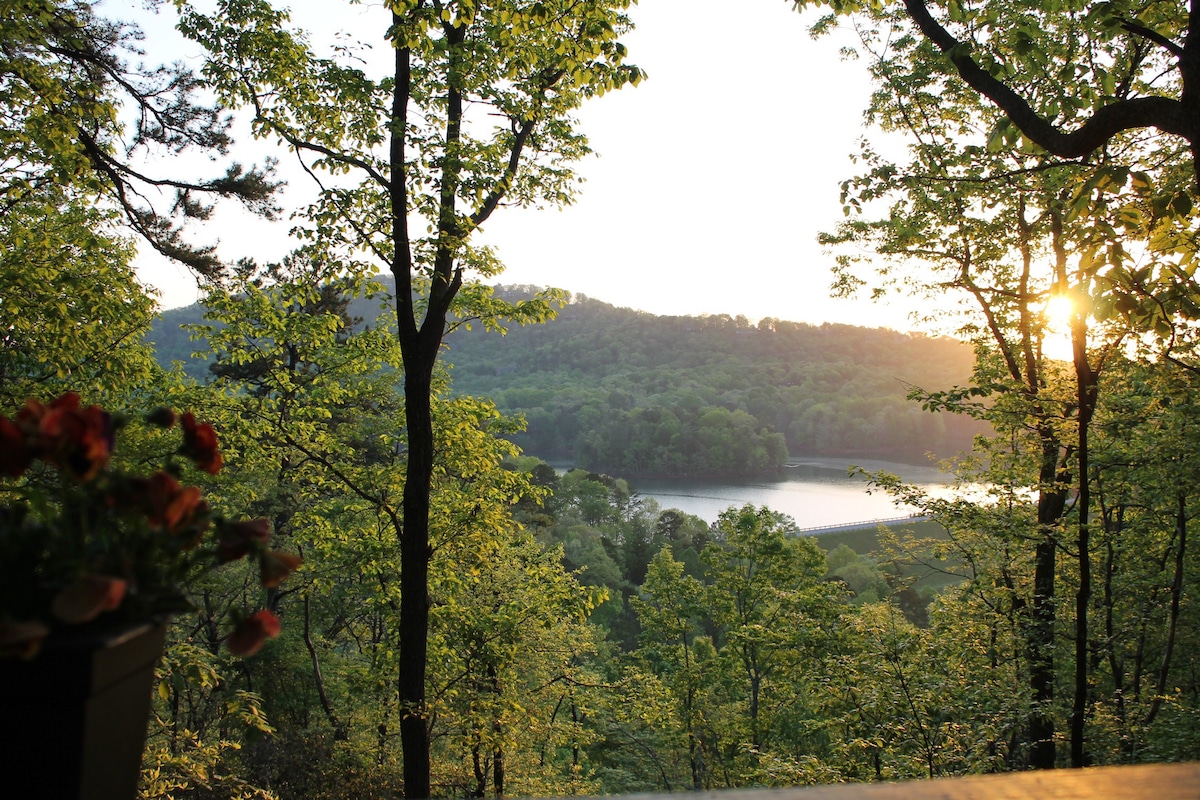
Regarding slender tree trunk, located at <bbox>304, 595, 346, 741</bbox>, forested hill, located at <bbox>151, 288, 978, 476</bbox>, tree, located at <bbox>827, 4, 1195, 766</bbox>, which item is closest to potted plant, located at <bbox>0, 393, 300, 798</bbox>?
tree, located at <bbox>827, 4, 1195, 766</bbox>

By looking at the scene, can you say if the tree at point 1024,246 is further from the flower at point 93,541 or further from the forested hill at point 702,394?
the forested hill at point 702,394

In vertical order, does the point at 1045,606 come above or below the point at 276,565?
below

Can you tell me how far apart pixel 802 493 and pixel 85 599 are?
4854cm

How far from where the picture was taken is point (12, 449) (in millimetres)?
674

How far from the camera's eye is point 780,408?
183 ft

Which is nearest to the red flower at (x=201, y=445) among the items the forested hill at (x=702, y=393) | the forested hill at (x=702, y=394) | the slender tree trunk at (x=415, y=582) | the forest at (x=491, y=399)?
the forest at (x=491, y=399)

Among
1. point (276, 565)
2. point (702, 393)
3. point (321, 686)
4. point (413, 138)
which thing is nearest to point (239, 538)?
point (276, 565)

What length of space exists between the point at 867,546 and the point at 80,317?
3085cm

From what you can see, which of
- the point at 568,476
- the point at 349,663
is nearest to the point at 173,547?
the point at 349,663

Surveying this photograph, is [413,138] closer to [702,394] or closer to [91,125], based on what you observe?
[91,125]

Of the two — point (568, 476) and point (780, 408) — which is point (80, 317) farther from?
point (780, 408)

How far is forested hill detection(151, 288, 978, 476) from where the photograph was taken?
49.3 m

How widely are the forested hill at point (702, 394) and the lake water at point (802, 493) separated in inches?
67.4

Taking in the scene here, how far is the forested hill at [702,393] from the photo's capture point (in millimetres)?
49312
